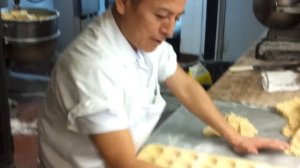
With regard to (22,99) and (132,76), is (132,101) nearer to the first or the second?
(132,76)

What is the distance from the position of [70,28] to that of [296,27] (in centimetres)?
201

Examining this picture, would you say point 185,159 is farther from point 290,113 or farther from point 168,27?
point 290,113

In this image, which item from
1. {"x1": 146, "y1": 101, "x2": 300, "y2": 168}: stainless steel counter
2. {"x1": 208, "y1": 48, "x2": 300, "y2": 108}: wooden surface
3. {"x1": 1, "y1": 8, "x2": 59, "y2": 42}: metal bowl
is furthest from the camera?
{"x1": 1, "y1": 8, "x2": 59, "y2": 42}: metal bowl

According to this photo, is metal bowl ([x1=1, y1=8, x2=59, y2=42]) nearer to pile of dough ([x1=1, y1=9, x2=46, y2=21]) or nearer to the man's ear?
pile of dough ([x1=1, y1=9, x2=46, y2=21])

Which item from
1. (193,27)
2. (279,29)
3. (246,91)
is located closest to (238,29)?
(193,27)

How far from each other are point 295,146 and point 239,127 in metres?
0.14

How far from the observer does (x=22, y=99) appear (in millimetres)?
2924

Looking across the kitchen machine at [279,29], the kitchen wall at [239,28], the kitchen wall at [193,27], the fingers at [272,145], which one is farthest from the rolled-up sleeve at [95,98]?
the kitchen wall at [193,27]

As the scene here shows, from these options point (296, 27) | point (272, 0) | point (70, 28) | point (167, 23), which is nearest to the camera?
point (167, 23)

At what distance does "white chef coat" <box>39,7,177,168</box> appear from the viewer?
2.55ft

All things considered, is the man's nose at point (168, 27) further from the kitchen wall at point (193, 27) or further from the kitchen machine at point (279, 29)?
the kitchen wall at point (193, 27)

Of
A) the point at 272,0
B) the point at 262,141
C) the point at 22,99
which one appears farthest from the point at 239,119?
the point at 22,99

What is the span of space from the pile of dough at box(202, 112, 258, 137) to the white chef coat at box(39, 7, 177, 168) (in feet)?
0.42

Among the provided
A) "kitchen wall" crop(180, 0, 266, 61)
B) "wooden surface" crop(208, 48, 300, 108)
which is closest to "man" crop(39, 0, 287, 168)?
"wooden surface" crop(208, 48, 300, 108)
